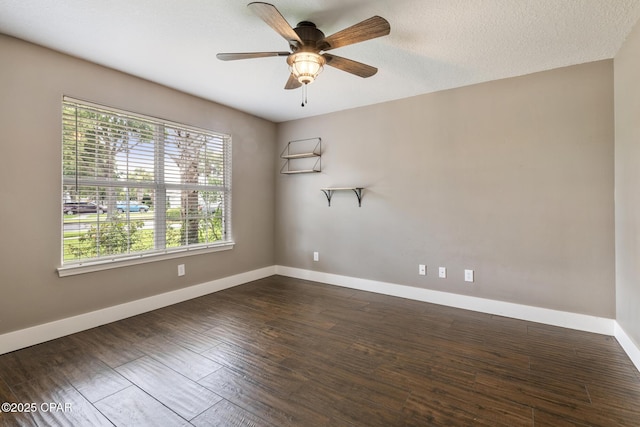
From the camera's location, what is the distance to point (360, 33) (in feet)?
5.82

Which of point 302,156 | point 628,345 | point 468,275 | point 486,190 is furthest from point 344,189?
point 628,345

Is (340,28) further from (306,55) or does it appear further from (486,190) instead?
(486,190)

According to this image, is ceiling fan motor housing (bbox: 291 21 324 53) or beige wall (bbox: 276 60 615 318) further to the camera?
beige wall (bbox: 276 60 615 318)

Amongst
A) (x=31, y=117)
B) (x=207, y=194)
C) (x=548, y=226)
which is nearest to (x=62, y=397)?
(x=31, y=117)

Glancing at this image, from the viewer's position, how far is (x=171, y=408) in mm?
1670

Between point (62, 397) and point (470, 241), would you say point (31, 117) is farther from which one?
point (470, 241)

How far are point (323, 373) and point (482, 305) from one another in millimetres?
2040

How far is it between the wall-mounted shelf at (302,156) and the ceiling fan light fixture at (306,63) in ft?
7.34

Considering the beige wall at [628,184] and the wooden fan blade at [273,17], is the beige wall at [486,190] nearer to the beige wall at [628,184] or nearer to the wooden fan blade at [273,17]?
the beige wall at [628,184]

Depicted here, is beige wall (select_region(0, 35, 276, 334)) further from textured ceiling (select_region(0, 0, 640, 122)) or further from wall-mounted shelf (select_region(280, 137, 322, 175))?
wall-mounted shelf (select_region(280, 137, 322, 175))

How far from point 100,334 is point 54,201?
122 centimetres

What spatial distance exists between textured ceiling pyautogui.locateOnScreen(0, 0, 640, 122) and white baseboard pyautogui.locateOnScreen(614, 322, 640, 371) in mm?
2292

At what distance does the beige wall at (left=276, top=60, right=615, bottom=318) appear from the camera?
263 cm

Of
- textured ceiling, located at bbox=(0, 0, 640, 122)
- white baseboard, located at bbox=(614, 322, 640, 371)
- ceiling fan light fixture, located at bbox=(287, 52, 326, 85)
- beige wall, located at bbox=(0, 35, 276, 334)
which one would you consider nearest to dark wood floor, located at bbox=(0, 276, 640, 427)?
white baseboard, located at bbox=(614, 322, 640, 371)
